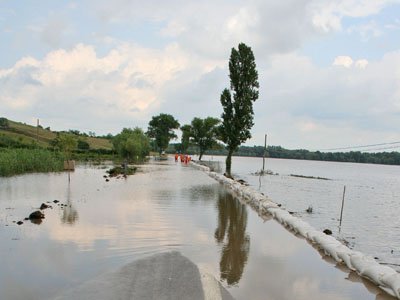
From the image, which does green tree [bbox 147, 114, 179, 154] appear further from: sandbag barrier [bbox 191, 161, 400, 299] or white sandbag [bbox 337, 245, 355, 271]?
white sandbag [bbox 337, 245, 355, 271]

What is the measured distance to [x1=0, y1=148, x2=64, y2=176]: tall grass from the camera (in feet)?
109

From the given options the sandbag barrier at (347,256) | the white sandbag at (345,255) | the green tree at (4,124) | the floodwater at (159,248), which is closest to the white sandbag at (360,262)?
the sandbag barrier at (347,256)

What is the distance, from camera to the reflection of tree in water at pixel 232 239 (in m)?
9.20

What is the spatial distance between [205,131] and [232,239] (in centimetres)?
6957

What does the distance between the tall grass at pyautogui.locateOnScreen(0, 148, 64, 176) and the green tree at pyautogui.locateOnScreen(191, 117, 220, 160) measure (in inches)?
1687

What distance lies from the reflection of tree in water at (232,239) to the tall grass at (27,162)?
2083 centimetres

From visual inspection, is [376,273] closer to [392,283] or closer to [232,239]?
[392,283]

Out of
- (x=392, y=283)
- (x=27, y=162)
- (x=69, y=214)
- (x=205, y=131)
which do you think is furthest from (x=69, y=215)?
(x=205, y=131)

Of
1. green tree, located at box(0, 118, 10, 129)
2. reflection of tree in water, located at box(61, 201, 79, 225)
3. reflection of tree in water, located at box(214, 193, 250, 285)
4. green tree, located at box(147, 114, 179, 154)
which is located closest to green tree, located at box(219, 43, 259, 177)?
reflection of tree in water, located at box(214, 193, 250, 285)

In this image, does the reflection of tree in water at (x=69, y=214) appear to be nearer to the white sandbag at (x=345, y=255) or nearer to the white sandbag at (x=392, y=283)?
the white sandbag at (x=345, y=255)

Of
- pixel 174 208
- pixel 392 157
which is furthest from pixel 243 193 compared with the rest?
pixel 392 157

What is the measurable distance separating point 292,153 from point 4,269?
147m

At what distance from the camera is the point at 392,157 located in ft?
400

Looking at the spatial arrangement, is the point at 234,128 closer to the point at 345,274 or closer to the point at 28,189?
the point at 28,189
